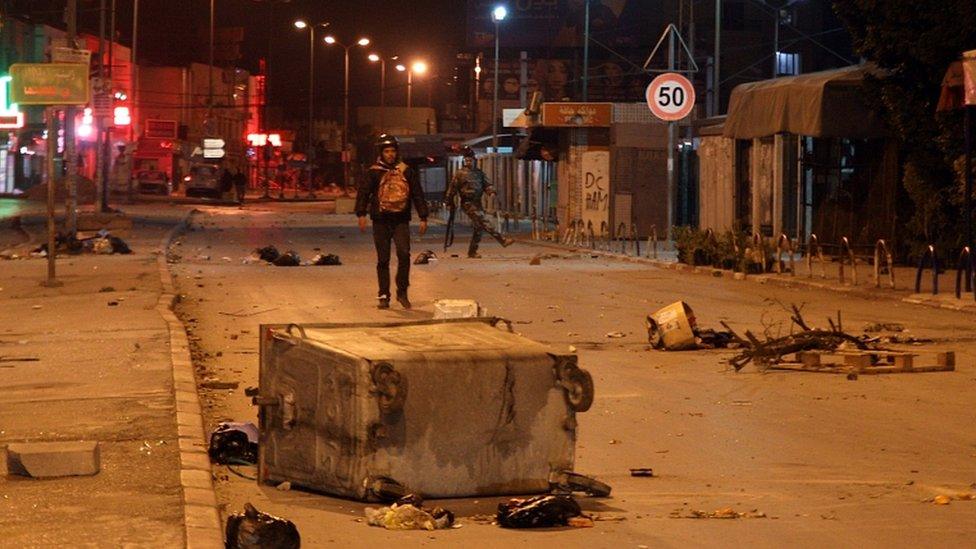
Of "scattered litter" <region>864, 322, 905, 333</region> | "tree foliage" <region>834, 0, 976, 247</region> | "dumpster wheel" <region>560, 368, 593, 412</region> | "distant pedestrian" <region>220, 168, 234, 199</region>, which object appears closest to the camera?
"dumpster wheel" <region>560, 368, 593, 412</region>

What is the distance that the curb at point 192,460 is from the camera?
22.5ft

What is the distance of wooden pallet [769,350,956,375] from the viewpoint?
509 inches

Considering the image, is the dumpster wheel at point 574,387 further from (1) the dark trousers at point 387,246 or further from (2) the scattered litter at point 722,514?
(1) the dark trousers at point 387,246

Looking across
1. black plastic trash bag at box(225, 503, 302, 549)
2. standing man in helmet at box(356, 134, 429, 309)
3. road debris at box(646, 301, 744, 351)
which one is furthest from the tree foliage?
black plastic trash bag at box(225, 503, 302, 549)

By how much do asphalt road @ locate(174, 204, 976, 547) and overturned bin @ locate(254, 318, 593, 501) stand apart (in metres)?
0.19

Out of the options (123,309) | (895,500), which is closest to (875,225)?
(123,309)

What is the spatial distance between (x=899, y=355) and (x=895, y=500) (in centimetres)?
522

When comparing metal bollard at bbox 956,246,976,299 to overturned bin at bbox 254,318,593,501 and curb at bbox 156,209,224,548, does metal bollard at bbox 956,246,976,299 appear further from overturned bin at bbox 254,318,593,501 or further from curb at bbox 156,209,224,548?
overturned bin at bbox 254,318,593,501

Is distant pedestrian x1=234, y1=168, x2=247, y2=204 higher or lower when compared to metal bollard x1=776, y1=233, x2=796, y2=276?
higher

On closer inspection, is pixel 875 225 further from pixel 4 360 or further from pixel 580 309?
pixel 4 360

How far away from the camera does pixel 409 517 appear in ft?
24.1

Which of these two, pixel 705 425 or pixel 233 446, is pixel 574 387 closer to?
pixel 233 446

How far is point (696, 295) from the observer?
21.2 meters

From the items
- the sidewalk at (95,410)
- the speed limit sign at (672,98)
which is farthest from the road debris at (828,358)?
the speed limit sign at (672,98)
